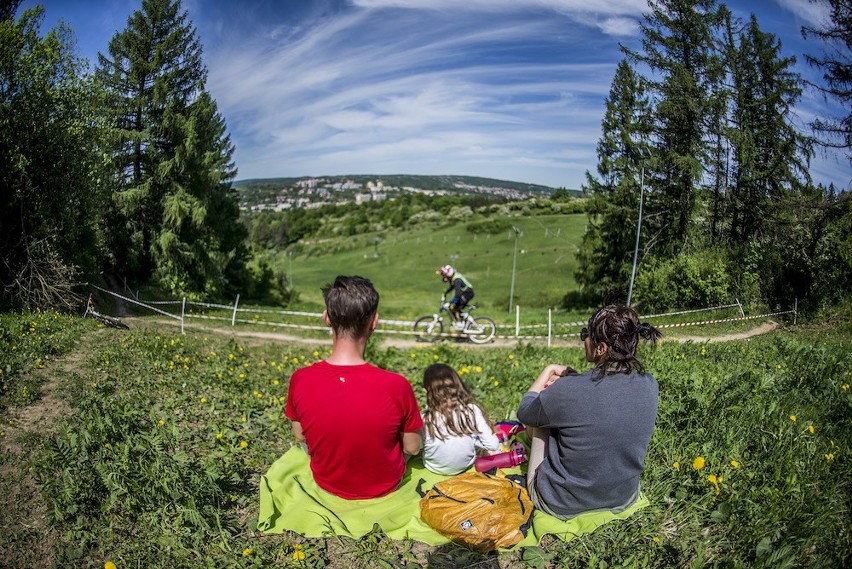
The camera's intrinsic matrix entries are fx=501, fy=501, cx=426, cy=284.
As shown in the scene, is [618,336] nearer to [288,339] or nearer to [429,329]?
[429,329]

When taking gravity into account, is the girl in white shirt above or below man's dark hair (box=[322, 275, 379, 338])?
below

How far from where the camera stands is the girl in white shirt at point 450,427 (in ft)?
13.9

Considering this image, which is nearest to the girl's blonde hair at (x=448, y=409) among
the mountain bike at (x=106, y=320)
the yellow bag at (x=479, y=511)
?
the yellow bag at (x=479, y=511)

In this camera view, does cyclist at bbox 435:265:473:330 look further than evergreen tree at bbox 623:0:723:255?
No

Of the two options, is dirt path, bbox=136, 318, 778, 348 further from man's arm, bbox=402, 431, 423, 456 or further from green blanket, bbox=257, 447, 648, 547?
man's arm, bbox=402, 431, 423, 456

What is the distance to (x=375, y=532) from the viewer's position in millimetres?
3439

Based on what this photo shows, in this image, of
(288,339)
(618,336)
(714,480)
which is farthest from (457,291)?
(618,336)

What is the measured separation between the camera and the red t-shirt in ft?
10.8

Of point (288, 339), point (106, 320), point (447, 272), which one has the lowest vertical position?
point (288, 339)

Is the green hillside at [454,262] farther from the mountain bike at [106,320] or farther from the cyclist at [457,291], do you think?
the mountain bike at [106,320]

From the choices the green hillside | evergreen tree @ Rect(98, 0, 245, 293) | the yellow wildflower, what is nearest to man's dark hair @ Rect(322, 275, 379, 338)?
the yellow wildflower

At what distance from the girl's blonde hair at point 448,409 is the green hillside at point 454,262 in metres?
28.0

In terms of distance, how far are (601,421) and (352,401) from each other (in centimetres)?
160

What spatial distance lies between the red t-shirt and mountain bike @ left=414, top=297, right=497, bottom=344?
36.5 feet
